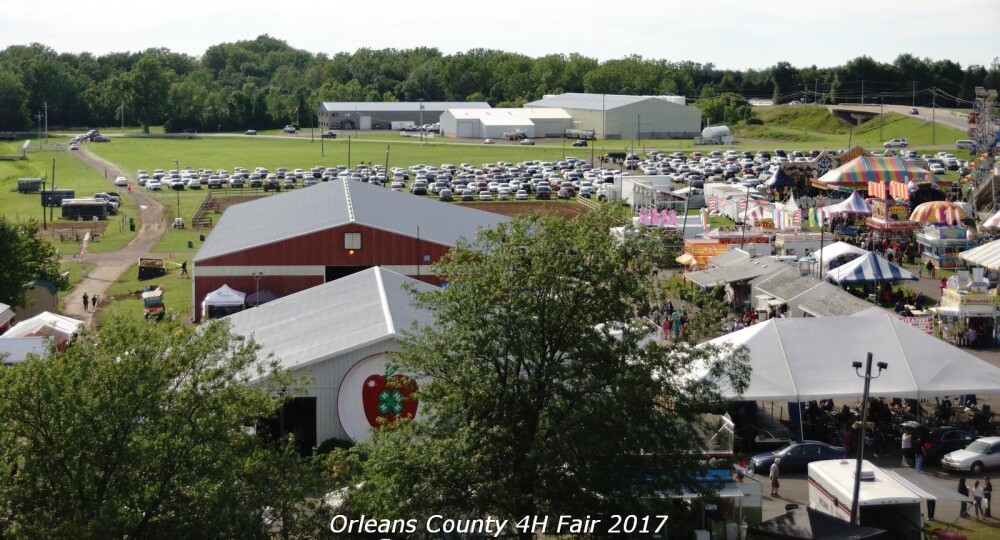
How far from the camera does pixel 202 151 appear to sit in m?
96.2

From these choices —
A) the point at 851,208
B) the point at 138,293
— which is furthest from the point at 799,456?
the point at 851,208

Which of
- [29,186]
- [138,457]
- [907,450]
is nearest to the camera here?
[138,457]

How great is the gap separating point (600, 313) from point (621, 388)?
99cm

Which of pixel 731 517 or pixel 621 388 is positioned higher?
pixel 621 388

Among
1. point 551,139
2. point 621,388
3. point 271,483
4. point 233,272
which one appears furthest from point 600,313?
point 551,139

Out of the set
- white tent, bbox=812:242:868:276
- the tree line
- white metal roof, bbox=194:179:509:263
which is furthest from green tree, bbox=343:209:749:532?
the tree line

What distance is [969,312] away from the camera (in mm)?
30109

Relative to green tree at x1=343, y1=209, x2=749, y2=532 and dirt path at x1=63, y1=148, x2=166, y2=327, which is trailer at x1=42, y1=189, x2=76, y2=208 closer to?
dirt path at x1=63, y1=148, x2=166, y2=327

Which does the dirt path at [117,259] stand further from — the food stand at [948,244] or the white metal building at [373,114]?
the white metal building at [373,114]

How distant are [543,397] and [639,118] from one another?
93088 millimetres

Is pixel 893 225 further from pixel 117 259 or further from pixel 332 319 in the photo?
pixel 117 259

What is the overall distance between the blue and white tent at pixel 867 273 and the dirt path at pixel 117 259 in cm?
2144

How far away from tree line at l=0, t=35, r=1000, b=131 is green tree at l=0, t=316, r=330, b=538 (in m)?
106

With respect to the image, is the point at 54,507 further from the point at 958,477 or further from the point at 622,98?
the point at 622,98
